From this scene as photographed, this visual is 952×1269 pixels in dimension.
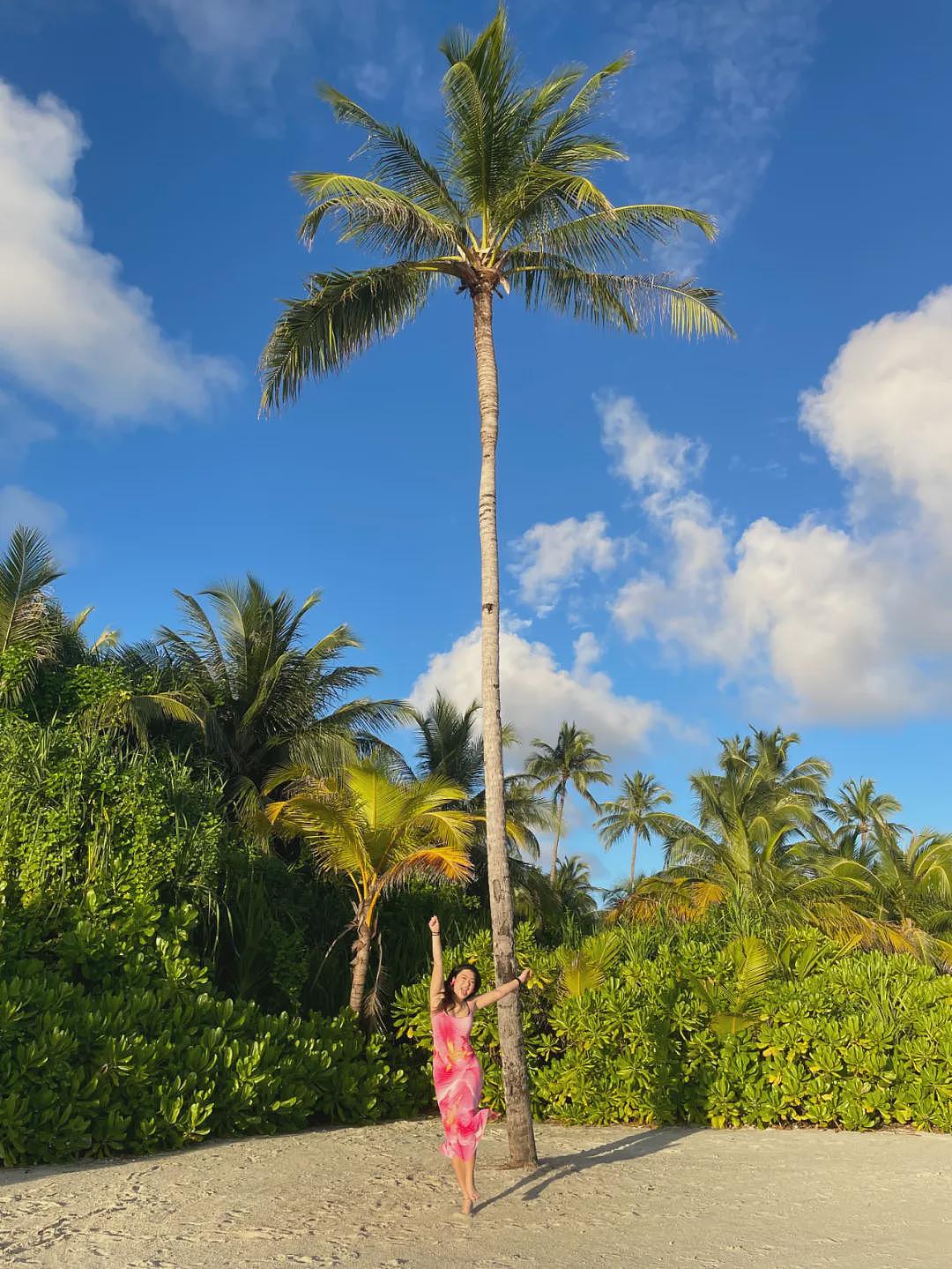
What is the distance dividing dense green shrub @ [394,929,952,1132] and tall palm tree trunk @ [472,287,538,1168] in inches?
82.3

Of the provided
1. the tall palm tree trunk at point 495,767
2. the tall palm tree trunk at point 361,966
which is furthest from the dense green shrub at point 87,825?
the tall palm tree trunk at point 495,767

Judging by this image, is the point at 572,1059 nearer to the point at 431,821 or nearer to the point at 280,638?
the point at 431,821

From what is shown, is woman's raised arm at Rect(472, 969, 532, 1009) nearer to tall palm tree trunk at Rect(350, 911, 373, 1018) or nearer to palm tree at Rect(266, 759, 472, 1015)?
palm tree at Rect(266, 759, 472, 1015)

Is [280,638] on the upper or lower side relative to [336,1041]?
upper

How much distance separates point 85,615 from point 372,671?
5.56 m

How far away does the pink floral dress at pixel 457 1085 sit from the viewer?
6.07 metres

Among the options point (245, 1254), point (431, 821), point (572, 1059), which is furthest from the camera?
point (431, 821)

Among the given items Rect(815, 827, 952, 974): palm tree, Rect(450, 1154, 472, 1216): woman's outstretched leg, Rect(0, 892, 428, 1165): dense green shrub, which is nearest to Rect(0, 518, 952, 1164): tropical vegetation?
Rect(0, 892, 428, 1165): dense green shrub

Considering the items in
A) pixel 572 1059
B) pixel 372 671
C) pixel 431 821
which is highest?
pixel 372 671

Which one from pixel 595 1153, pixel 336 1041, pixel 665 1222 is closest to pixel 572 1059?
pixel 595 1153

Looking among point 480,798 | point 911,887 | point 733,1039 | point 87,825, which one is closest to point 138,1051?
point 87,825

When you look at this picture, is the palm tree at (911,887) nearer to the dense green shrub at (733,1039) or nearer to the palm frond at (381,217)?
the dense green shrub at (733,1039)

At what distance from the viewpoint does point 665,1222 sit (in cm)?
615

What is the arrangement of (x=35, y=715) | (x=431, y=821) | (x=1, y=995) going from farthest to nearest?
1. (x=35, y=715)
2. (x=431, y=821)
3. (x=1, y=995)
